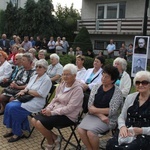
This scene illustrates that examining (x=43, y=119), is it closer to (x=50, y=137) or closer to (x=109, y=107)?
(x=50, y=137)

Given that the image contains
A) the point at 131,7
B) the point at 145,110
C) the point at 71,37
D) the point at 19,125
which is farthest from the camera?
the point at 71,37

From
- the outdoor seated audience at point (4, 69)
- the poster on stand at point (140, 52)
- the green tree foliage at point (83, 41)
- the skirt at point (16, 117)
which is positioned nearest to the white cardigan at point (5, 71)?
the outdoor seated audience at point (4, 69)

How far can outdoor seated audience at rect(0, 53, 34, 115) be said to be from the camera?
222 inches

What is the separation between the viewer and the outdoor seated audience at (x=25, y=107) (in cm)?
480

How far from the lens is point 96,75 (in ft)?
18.9

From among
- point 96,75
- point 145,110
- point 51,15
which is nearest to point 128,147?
point 145,110

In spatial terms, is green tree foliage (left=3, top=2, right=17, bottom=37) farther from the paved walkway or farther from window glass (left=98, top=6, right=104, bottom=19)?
the paved walkway

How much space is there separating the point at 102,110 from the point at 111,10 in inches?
757

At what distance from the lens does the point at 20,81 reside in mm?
5805

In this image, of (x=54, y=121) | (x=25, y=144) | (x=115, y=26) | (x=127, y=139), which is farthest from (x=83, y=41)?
(x=127, y=139)

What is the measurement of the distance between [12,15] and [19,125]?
26.5m

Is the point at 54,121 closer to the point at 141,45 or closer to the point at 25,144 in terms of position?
the point at 25,144

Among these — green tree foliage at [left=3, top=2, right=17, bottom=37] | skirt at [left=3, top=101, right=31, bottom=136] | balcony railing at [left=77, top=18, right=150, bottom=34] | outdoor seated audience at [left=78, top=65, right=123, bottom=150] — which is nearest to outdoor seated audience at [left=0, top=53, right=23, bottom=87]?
skirt at [left=3, top=101, right=31, bottom=136]

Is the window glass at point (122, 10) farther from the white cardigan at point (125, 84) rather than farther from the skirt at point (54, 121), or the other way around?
the skirt at point (54, 121)
